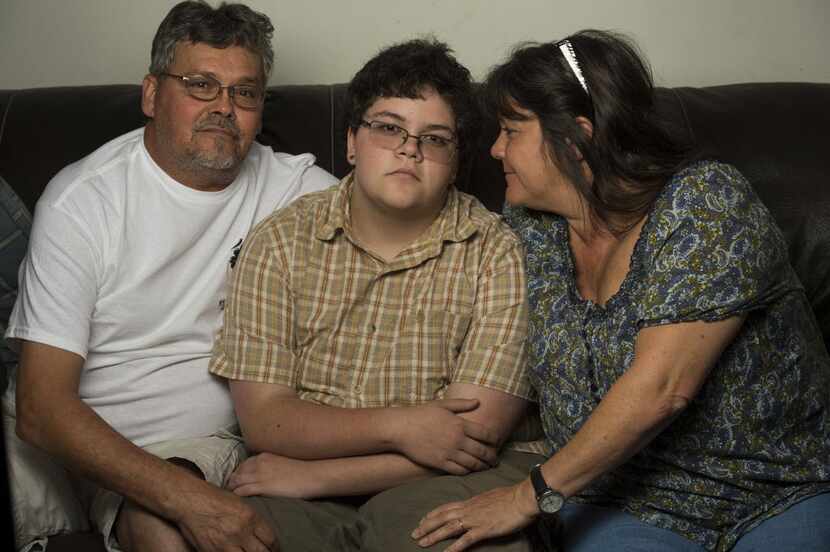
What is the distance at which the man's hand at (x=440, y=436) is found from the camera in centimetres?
181

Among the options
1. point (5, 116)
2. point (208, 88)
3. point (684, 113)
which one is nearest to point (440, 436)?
point (208, 88)

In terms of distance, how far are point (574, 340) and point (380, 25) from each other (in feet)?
4.14

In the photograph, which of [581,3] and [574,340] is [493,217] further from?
[581,3]

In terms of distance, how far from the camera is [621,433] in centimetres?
161

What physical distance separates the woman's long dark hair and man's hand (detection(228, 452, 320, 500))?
27.9 inches

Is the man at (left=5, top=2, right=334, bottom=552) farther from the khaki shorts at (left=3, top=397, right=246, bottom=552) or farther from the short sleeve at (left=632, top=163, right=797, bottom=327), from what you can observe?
the short sleeve at (left=632, top=163, right=797, bottom=327)

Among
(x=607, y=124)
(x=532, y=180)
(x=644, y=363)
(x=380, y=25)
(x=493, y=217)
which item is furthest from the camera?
(x=380, y=25)

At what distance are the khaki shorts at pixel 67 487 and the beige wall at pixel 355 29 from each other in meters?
1.07

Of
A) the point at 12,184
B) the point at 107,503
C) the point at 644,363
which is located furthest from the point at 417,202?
the point at 12,184

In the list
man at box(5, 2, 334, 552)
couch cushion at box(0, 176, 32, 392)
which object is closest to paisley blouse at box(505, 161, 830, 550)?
man at box(5, 2, 334, 552)

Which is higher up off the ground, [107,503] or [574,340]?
[574,340]

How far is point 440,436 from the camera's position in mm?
1812

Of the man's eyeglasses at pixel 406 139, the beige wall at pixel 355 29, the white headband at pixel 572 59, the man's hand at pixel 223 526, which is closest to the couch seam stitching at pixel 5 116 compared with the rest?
the beige wall at pixel 355 29

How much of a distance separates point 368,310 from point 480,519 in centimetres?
48
